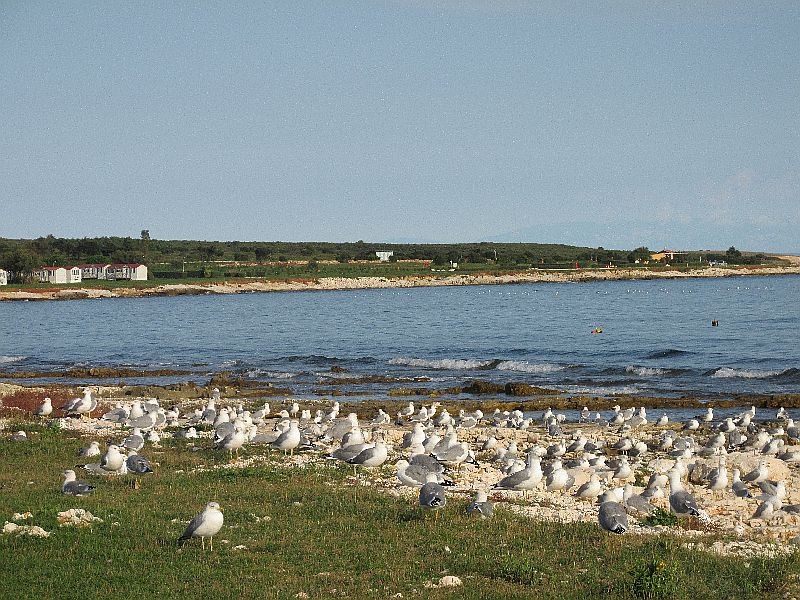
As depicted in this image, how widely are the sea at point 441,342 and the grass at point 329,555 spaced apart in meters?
22.7

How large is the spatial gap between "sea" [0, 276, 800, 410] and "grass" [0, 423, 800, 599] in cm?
2265

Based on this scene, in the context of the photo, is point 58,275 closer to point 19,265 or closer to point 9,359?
point 19,265

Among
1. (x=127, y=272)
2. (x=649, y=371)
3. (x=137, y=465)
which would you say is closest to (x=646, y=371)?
(x=649, y=371)

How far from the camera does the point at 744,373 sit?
4188cm

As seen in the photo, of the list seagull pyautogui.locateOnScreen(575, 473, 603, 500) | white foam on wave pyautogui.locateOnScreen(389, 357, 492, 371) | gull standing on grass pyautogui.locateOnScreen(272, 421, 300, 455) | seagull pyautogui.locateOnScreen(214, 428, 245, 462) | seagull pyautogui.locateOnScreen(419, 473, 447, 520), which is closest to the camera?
seagull pyautogui.locateOnScreen(419, 473, 447, 520)

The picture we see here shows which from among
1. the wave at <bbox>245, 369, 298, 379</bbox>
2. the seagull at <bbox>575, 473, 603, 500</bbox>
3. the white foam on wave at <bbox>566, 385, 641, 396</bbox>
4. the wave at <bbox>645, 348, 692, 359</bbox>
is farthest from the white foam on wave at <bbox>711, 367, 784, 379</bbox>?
the seagull at <bbox>575, 473, 603, 500</bbox>

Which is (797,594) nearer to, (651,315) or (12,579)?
(12,579)

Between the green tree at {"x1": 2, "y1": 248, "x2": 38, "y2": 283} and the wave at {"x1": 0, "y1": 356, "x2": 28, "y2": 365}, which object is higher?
the green tree at {"x1": 2, "y1": 248, "x2": 38, "y2": 283}

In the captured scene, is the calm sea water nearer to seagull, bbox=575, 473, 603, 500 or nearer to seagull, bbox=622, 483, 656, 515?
seagull, bbox=575, 473, 603, 500

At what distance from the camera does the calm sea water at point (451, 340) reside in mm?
43531

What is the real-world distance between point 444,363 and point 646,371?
10418 mm

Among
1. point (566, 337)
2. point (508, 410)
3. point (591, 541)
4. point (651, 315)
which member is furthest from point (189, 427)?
point (651, 315)

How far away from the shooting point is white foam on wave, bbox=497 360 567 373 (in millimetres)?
45938

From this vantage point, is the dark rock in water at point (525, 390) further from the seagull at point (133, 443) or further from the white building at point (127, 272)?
the white building at point (127, 272)
